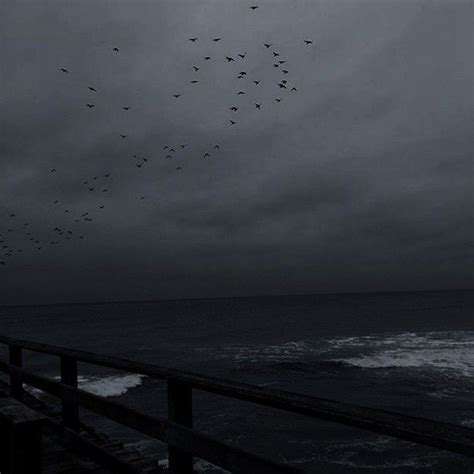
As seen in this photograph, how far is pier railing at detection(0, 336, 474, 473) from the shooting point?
2043 mm

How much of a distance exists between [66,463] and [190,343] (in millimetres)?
70097


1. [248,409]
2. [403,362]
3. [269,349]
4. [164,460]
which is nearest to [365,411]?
[164,460]

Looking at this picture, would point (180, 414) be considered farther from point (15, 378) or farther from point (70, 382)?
point (15, 378)

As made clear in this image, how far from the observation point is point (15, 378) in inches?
247

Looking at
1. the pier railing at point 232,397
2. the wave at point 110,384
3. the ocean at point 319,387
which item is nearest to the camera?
the pier railing at point 232,397

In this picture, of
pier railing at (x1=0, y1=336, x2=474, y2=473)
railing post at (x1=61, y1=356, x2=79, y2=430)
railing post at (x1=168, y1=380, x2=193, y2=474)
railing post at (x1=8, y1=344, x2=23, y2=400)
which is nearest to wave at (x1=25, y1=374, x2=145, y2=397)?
railing post at (x1=8, y1=344, x2=23, y2=400)

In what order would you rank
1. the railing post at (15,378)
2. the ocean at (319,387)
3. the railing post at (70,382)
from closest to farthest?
the railing post at (70,382) < the railing post at (15,378) < the ocean at (319,387)

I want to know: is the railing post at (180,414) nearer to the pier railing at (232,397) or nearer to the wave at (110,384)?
the pier railing at (232,397)

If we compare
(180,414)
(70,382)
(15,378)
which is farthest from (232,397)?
(15,378)

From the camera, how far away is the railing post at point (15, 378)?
20.8 ft

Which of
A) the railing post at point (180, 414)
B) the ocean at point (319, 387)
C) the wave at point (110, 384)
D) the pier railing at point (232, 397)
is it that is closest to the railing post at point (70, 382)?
the pier railing at point (232, 397)

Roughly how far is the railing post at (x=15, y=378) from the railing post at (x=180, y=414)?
12.0ft

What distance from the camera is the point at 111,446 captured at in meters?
5.08

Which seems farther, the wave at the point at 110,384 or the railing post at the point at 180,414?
the wave at the point at 110,384
